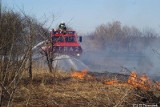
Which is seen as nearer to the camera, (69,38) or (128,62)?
(69,38)

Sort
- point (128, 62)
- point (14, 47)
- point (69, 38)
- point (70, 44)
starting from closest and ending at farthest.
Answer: point (14, 47) < point (70, 44) < point (69, 38) < point (128, 62)

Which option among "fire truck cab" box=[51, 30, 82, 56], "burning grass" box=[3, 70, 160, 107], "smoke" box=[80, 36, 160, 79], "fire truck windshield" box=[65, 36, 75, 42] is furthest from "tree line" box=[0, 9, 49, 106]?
"fire truck windshield" box=[65, 36, 75, 42]

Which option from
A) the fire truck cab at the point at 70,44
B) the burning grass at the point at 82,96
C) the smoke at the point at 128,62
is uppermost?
the fire truck cab at the point at 70,44

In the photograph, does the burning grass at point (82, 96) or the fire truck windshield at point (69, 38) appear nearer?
the burning grass at point (82, 96)

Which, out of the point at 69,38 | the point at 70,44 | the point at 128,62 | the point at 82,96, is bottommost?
the point at 82,96

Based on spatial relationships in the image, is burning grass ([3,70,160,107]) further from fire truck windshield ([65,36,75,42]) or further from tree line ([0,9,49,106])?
fire truck windshield ([65,36,75,42])

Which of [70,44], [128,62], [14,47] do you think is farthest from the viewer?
[128,62]

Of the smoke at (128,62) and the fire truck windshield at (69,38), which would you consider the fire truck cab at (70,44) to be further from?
the smoke at (128,62)

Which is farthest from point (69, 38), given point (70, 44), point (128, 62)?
point (128, 62)

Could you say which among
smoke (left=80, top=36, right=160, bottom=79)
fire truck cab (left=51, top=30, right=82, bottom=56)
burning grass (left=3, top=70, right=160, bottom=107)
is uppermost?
fire truck cab (left=51, top=30, right=82, bottom=56)

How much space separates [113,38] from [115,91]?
237ft

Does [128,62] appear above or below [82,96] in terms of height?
above

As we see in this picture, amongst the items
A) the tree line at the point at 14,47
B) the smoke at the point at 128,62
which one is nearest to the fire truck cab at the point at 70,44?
the smoke at the point at 128,62

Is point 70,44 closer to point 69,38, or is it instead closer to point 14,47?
point 69,38
